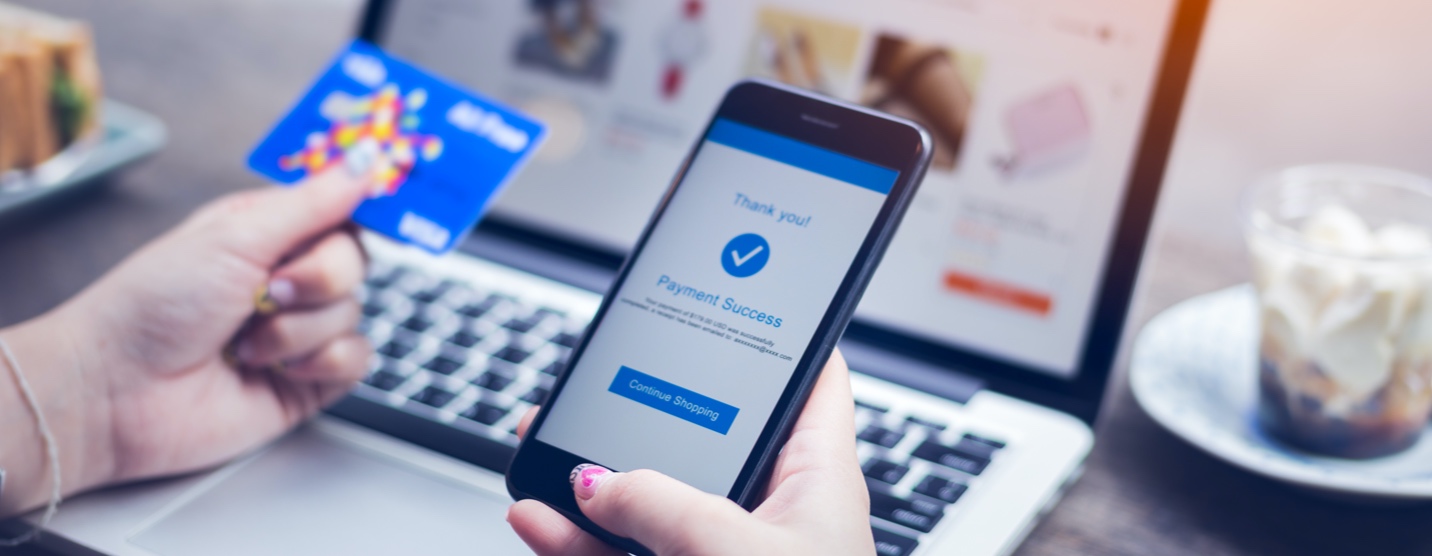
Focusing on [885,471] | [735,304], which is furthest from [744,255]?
[885,471]

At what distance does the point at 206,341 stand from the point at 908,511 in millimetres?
343

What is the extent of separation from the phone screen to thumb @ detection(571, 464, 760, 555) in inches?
1.9

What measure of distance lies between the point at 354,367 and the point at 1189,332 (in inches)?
18.6

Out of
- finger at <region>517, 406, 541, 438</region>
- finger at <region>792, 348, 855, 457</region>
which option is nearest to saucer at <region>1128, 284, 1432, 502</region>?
finger at <region>792, 348, 855, 457</region>

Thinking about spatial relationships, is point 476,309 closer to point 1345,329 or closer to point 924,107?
point 924,107

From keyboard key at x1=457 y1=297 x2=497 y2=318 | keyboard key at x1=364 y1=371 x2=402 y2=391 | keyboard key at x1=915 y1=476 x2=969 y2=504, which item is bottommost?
keyboard key at x1=364 y1=371 x2=402 y2=391

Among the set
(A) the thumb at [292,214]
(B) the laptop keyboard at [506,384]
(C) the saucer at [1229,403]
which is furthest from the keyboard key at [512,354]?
(C) the saucer at [1229,403]

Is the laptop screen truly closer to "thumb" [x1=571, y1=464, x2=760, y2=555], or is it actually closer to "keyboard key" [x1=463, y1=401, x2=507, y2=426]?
"keyboard key" [x1=463, y1=401, x2=507, y2=426]

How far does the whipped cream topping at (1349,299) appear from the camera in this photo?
51 centimetres

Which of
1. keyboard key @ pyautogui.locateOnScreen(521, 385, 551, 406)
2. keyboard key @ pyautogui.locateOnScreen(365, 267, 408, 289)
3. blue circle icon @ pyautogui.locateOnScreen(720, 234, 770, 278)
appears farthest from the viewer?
keyboard key @ pyautogui.locateOnScreen(365, 267, 408, 289)

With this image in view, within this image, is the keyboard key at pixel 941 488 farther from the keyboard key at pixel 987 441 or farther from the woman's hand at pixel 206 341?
the woman's hand at pixel 206 341

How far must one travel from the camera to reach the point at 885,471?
0.51m

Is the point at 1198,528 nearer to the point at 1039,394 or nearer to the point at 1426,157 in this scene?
the point at 1039,394

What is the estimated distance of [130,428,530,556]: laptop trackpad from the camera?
0.48 m
